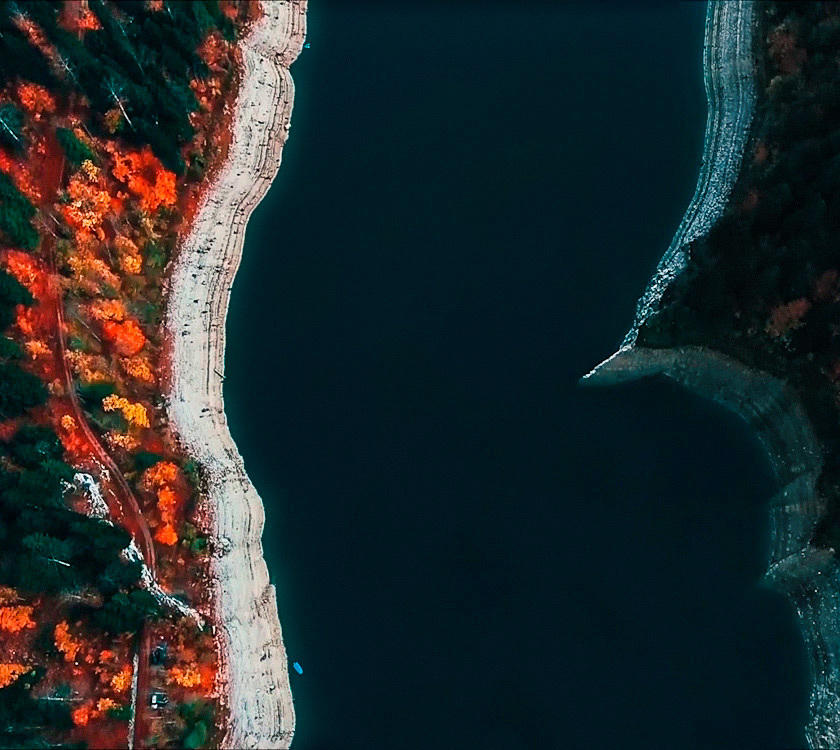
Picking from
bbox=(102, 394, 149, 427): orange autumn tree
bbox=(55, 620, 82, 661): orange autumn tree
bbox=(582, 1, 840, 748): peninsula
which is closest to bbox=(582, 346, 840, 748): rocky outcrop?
bbox=(582, 1, 840, 748): peninsula

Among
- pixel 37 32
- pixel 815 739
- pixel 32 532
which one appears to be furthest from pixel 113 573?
pixel 815 739

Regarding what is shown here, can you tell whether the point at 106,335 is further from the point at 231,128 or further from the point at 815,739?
the point at 815,739

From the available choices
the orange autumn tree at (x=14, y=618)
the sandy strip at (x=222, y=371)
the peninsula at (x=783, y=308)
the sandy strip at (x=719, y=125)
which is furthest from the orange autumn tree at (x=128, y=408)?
the sandy strip at (x=719, y=125)

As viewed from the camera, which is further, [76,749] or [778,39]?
[778,39]

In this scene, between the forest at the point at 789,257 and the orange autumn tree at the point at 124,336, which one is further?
the orange autumn tree at the point at 124,336

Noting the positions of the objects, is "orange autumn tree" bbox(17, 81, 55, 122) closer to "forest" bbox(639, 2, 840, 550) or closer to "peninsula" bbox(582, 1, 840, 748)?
"peninsula" bbox(582, 1, 840, 748)

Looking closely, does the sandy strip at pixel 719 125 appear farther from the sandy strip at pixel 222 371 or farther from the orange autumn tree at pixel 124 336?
the orange autumn tree at pixel 124 336

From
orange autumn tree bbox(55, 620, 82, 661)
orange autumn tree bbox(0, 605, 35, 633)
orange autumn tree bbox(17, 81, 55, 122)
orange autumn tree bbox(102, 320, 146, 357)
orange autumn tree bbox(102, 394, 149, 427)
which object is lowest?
orange autumn tree bbox(55, 620, 82, 661)

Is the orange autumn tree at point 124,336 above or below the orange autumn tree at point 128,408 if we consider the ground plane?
above
